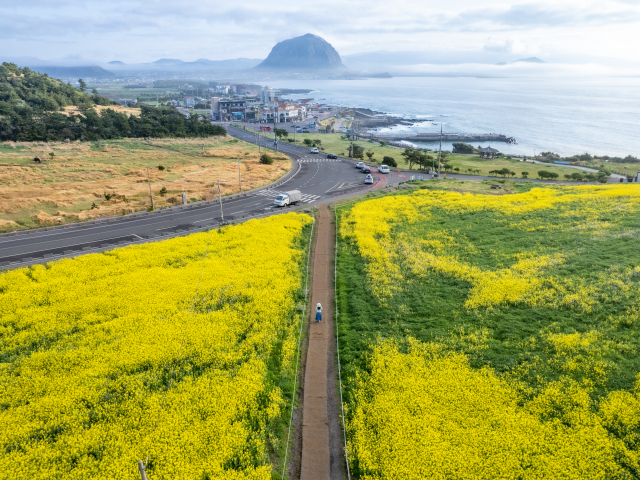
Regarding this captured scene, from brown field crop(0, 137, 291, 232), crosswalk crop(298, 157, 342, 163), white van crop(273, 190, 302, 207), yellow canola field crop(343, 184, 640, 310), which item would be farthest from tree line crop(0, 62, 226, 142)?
yellow canola field crop(343, 184, 640, 310)

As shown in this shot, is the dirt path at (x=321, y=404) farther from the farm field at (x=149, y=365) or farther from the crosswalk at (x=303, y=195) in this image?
the crosswalk at (x=303, y=195)

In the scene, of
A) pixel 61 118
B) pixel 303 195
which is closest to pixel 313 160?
pixel 303 195

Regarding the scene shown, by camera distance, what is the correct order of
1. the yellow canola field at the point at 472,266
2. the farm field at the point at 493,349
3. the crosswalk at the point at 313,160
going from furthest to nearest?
1. the crosswalk at the point at 313,160
2. the yellow canola field at the point at 472,266
3. the farm field at the point at 493,349

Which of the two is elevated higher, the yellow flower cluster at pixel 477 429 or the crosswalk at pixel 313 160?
the crosswalk at pixel 313 160

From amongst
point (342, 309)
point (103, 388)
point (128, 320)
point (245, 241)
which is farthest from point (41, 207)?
point (342, 309)

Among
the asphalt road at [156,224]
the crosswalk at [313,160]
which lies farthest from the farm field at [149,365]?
the crosswalk at [313,160]
